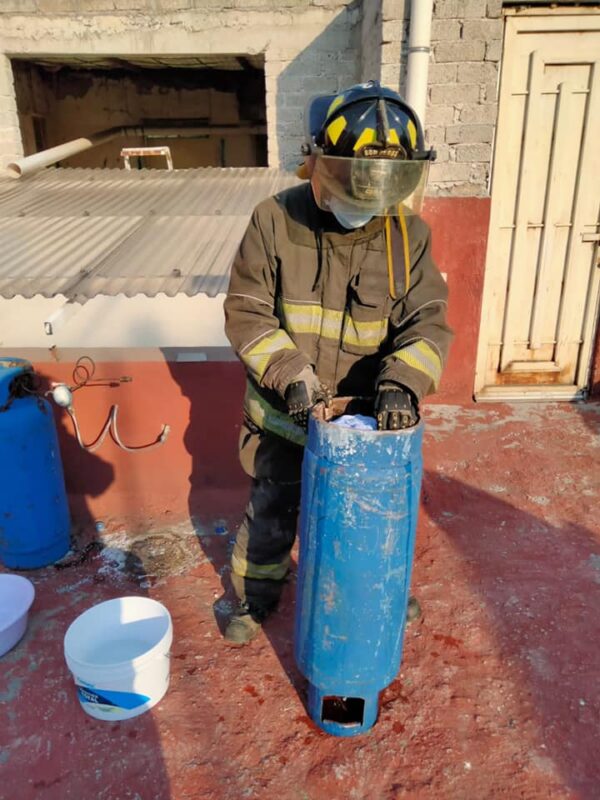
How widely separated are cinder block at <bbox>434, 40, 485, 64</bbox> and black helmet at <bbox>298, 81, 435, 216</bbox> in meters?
2.51

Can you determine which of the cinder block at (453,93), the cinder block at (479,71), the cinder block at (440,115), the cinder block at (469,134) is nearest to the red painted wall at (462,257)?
the cinder block at (469,134)

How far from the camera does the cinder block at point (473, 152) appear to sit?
4.34 metres

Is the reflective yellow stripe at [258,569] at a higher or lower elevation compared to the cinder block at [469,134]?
lower

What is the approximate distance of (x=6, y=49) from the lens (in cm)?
582

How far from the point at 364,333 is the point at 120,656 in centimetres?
163

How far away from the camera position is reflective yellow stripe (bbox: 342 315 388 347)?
7.52 ft

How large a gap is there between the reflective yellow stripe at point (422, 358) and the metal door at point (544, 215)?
2915 mm

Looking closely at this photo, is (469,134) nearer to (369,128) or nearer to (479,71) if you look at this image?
(479,71)

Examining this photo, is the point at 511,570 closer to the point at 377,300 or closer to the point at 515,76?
the point at 377,300

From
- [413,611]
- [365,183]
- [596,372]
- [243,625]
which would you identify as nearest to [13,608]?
[243,625]

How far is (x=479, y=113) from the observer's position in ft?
14.0

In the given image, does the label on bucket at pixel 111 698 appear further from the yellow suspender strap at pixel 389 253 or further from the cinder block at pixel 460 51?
the cinder block at pixel 460 51

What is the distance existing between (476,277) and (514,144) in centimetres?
99

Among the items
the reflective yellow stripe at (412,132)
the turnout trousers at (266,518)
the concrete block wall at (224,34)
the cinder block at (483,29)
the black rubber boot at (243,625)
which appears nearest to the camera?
the reflective yellow stripe at (412,132)
